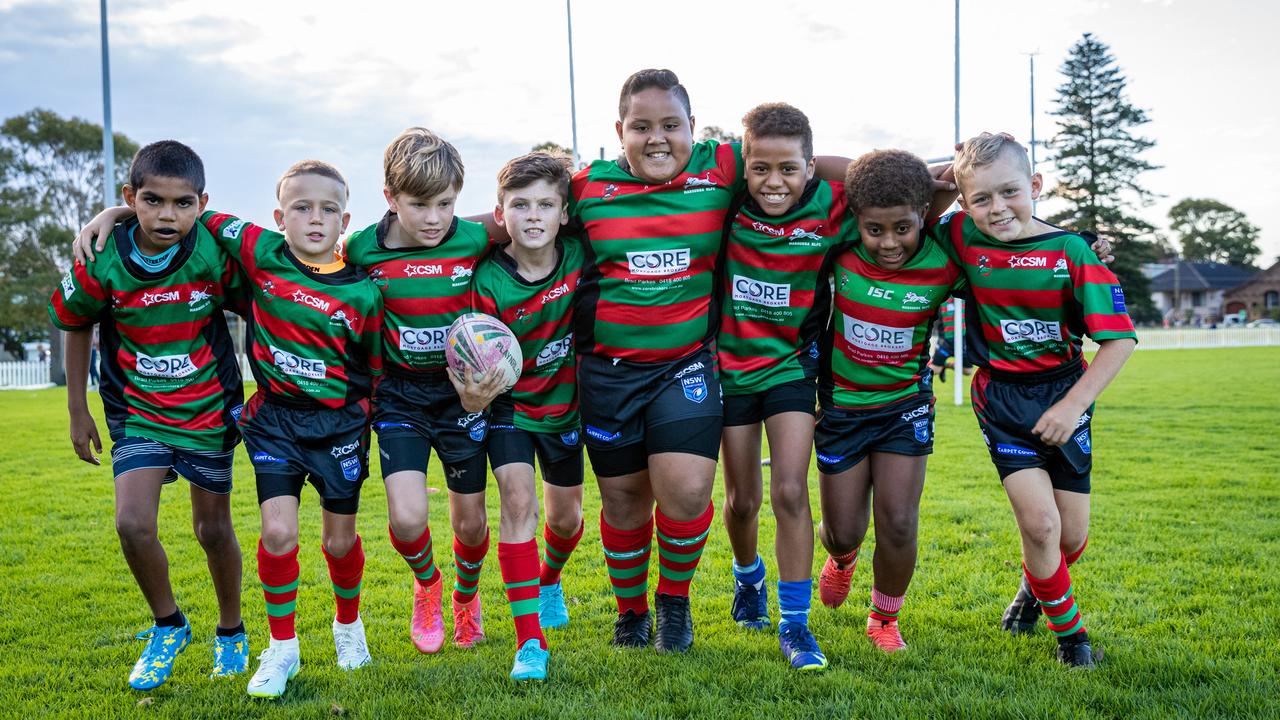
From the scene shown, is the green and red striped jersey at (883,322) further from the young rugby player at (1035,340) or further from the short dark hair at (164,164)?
the short dark hair at (164,164)

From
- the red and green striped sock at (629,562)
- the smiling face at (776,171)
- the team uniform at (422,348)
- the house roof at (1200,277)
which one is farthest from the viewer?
the house roof at (1200,277)

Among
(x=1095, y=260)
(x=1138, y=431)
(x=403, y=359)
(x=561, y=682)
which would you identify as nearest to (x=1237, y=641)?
(x=1095, y=260)

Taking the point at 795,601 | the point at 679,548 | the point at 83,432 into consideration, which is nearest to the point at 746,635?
the point at 795,601

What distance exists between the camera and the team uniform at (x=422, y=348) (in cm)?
390

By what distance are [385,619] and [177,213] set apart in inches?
85.5

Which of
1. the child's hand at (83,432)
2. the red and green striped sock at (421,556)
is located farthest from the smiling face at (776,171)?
the child's hand at (83,432)

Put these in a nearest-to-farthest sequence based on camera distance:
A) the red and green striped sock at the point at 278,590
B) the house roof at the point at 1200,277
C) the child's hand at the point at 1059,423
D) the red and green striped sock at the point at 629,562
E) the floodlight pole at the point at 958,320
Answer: the child's hand at the point at 1059,423
the red and green striped sock at the point at 278,590
the red and green striped sock at the point at 629,562
the floodlight pole at the point at 958,320
the house roof at the point at 1200,277

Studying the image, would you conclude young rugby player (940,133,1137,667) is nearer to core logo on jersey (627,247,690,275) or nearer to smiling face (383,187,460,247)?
core logo on jersey (627,247,690,275)

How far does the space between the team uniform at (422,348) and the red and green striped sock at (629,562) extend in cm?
69

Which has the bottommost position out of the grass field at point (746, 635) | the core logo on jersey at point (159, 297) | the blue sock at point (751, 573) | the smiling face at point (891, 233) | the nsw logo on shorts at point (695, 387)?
the grass field at point (746, 635)

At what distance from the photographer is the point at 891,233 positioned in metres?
3.83

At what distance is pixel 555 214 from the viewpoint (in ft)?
12.8

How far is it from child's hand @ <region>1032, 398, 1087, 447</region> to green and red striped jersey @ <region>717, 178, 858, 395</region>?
983mm

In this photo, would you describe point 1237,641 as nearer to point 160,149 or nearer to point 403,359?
point 403,359
